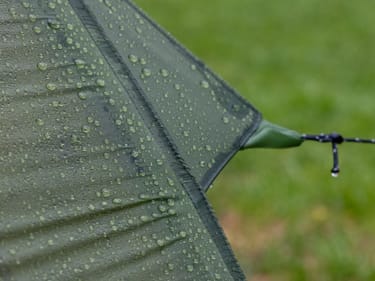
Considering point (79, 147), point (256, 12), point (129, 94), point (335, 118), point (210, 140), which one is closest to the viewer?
point (79, 147)

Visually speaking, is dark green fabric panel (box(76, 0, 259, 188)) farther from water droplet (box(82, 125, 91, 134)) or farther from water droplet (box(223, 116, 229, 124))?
water droplet (box(82, 125, 91, 134))

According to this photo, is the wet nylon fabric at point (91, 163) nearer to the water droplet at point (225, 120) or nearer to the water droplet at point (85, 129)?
the water droplet at point (85, 129)

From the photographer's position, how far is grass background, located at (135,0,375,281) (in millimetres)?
2699

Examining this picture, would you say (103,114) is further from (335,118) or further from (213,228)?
(335,118)

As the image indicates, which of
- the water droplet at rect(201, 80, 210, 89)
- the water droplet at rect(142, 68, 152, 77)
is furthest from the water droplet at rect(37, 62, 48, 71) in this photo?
the water droplet at rect(201, 80, 210, 89)

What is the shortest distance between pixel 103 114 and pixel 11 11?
0.23 meters

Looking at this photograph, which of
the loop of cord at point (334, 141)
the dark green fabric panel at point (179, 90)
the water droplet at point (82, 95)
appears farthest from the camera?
the loop of cord at point (334, 141)

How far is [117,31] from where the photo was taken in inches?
55.2

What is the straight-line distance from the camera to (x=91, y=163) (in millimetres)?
1205

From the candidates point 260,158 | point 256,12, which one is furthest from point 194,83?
point 256,12

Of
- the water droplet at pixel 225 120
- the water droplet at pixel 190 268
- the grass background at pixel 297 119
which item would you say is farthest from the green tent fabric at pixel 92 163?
the grass background at pixel 297 119

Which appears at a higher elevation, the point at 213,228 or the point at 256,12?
the point at 213,228

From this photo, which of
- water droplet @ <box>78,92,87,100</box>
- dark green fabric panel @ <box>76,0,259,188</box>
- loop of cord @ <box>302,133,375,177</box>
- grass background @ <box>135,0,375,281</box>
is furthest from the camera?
grass background @ <box>135,0,375,281</box>

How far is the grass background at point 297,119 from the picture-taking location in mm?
2699
